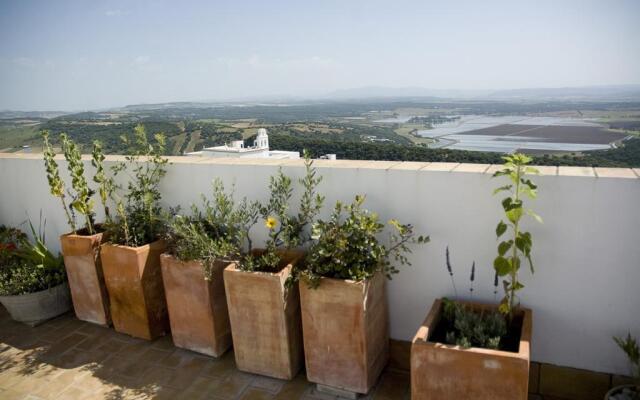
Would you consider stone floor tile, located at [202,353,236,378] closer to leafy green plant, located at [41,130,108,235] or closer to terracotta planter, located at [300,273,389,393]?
terracotta planter, located at [300,273,389,393]

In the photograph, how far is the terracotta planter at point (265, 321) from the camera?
2539 millimetres

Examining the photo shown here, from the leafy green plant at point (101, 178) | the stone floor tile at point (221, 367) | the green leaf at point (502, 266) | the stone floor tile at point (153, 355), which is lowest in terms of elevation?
the stone floor tile at point (221, 367)

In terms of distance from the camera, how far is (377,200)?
265 centimetres

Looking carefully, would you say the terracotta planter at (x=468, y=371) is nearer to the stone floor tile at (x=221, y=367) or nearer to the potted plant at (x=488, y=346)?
the potted plant at (x=488, y=346)

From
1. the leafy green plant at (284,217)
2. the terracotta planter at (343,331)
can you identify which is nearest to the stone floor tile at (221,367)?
the terracotta planter at (343,331)

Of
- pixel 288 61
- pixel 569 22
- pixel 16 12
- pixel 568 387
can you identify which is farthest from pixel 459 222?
pixel 288 61

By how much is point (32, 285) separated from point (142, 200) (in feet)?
4.39

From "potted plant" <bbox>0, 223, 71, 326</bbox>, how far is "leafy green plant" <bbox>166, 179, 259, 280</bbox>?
1.47m

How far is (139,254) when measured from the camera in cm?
309

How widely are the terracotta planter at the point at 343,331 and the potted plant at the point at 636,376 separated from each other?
4.04 feet

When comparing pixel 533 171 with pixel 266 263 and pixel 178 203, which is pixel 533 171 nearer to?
pixel 266 263

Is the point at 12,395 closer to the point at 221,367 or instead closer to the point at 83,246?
the point at 83,246

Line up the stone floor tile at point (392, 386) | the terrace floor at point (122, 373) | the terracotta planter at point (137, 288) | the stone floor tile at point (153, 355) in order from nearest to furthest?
the stone floor tile at point (392, 386)
the terrace floor at point (122, 373)
the stone floor tile at point (153, 355)
the terracotta planter at point (137, 288)

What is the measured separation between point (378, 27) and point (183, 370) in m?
20.6
